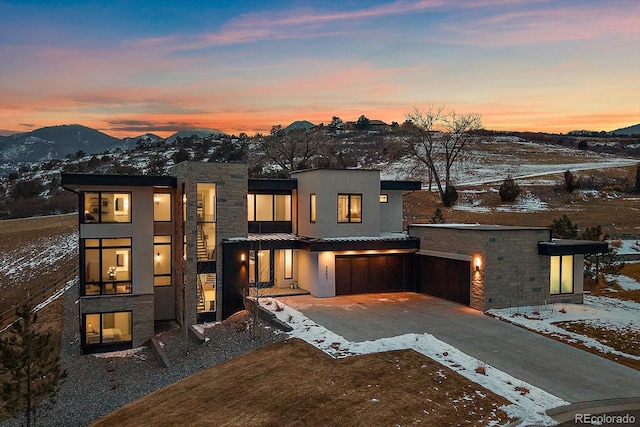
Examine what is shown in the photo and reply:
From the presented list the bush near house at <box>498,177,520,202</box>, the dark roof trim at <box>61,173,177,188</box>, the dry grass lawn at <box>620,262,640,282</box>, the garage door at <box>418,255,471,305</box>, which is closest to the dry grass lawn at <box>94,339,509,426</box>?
the garage door at <box>418,255,471,305</box>

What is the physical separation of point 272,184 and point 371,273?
6.29 m

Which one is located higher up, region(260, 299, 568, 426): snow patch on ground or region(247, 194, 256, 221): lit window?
region(247, 194, 256, 221): lit window

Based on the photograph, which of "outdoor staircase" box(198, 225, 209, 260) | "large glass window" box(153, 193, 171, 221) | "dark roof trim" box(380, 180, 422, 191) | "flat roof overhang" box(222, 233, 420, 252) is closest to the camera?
"outdoor staircase" box(198, 225, 209, 260)

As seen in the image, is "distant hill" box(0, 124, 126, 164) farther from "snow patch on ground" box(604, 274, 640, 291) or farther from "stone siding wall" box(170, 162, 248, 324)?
"snow patch on ground" box(604, 274, 640, 291)

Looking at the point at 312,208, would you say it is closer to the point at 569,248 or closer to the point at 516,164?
the point at 569,248

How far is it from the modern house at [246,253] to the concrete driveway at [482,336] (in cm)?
134

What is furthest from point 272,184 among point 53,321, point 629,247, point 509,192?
point 509,192

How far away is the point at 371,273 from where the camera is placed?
20812mm

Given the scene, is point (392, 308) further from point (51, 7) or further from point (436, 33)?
point (51, 7)

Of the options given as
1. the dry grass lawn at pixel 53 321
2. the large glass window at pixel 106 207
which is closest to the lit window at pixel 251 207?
the large glass window at pixel 106 207

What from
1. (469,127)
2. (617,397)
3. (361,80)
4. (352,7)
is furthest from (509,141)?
(617,397)

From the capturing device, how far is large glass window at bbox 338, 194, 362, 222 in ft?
69.7

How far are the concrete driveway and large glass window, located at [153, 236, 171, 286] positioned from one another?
6071 millimetres

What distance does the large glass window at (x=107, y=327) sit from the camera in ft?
61.3
